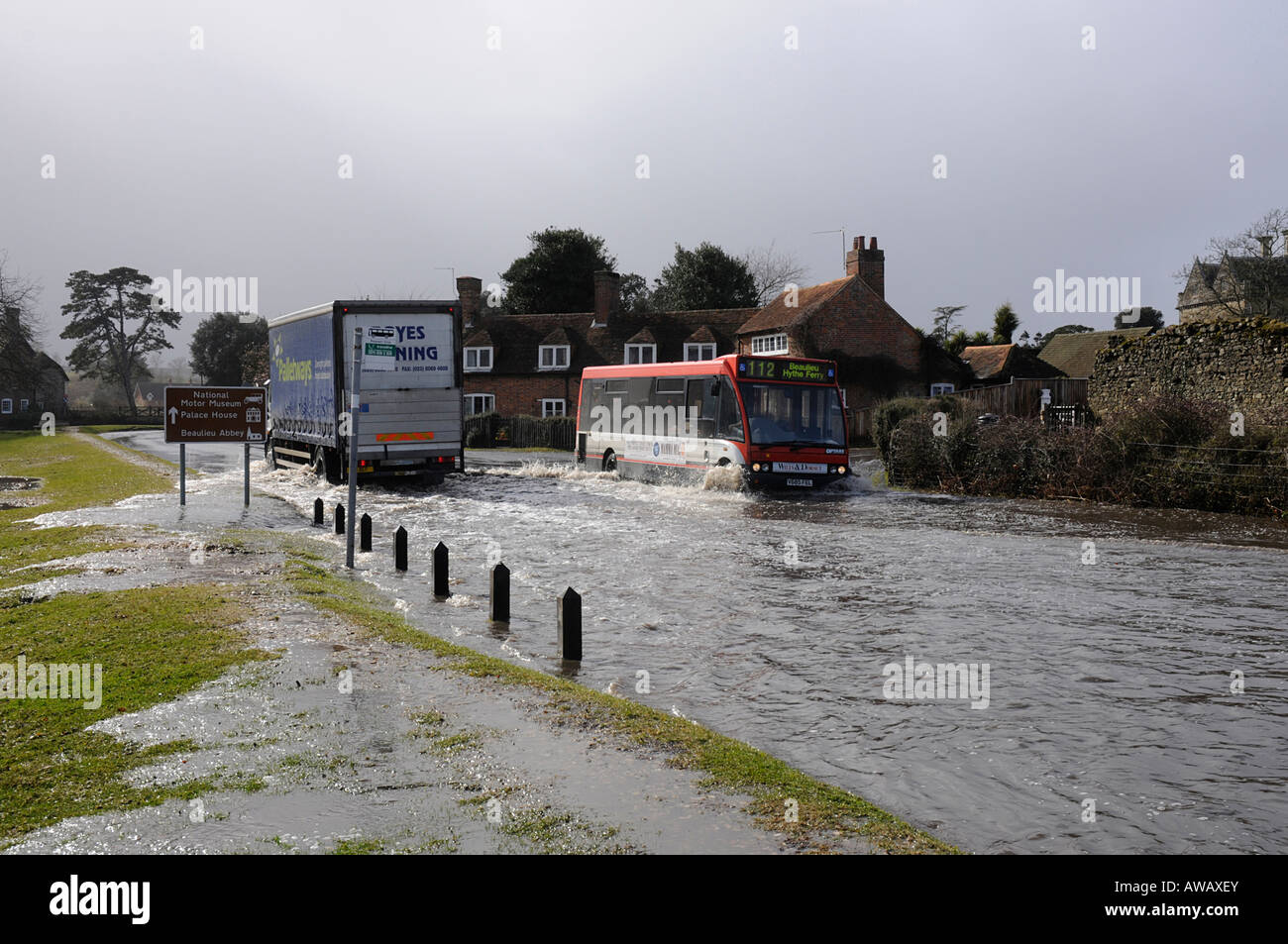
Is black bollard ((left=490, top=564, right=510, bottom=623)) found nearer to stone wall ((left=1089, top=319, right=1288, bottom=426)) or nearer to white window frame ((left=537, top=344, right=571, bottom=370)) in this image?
stone wall ((left=1089, top=319, right=1288, bottom=426))

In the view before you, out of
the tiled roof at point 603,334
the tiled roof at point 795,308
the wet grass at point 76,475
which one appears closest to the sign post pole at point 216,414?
the wet grass at point 76,475

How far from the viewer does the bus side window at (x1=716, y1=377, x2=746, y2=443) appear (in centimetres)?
2162

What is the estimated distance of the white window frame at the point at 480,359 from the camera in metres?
58.9

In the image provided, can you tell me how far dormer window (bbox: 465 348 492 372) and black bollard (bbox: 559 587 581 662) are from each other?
51.4m

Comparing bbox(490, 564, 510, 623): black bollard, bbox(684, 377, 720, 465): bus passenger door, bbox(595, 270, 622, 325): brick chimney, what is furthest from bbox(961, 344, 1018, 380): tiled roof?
bbox(490, 564, 510, 623): black bollard

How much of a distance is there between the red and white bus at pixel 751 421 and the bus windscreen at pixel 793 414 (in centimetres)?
2

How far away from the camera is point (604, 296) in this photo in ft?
194

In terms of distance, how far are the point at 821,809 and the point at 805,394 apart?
17798 mm

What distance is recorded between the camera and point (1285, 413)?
1989cm

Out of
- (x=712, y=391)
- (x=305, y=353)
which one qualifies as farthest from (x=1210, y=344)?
(x=305, y=353)

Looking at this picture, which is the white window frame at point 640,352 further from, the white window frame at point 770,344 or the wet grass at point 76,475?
the wet grass at point 76,475
